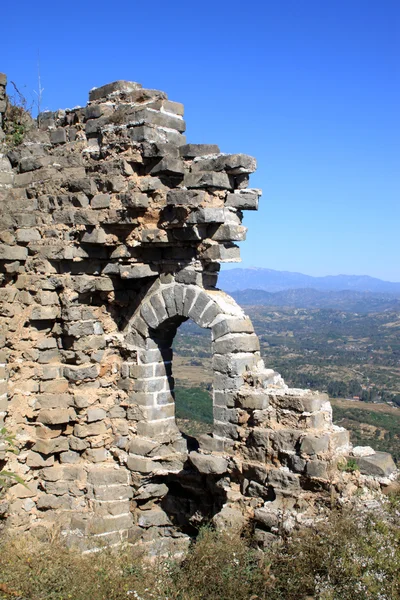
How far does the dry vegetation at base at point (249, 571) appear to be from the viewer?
15.7 feet

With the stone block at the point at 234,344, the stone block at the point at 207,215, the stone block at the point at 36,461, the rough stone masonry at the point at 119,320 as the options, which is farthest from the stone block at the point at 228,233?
the stone block at the point at 36,461

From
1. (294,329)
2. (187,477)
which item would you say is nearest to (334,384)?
(187,477)

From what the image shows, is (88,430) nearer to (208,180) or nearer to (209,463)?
(209,463)

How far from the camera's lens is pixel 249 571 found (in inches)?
210

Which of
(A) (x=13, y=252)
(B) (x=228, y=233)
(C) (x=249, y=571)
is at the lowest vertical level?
(C) (x=249, y=571)

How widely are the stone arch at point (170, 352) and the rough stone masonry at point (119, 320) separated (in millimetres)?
19

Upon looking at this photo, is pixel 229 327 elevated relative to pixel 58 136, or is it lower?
lower

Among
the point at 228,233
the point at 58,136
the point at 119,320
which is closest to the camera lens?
the point at 228,233

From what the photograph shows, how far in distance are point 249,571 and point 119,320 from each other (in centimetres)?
381

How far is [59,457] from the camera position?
7609 millimetres

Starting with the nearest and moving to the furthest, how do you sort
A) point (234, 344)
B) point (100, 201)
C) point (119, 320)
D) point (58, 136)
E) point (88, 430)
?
1. point (234, 344)
2. point (100, 201)
3. point (88, 430)
4. point (58, 136)
5. point (119, 320)

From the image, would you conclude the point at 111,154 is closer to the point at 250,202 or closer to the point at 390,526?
the point at 250,202

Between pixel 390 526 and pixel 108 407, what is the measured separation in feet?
12.9

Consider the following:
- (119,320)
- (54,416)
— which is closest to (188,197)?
(119,320)
